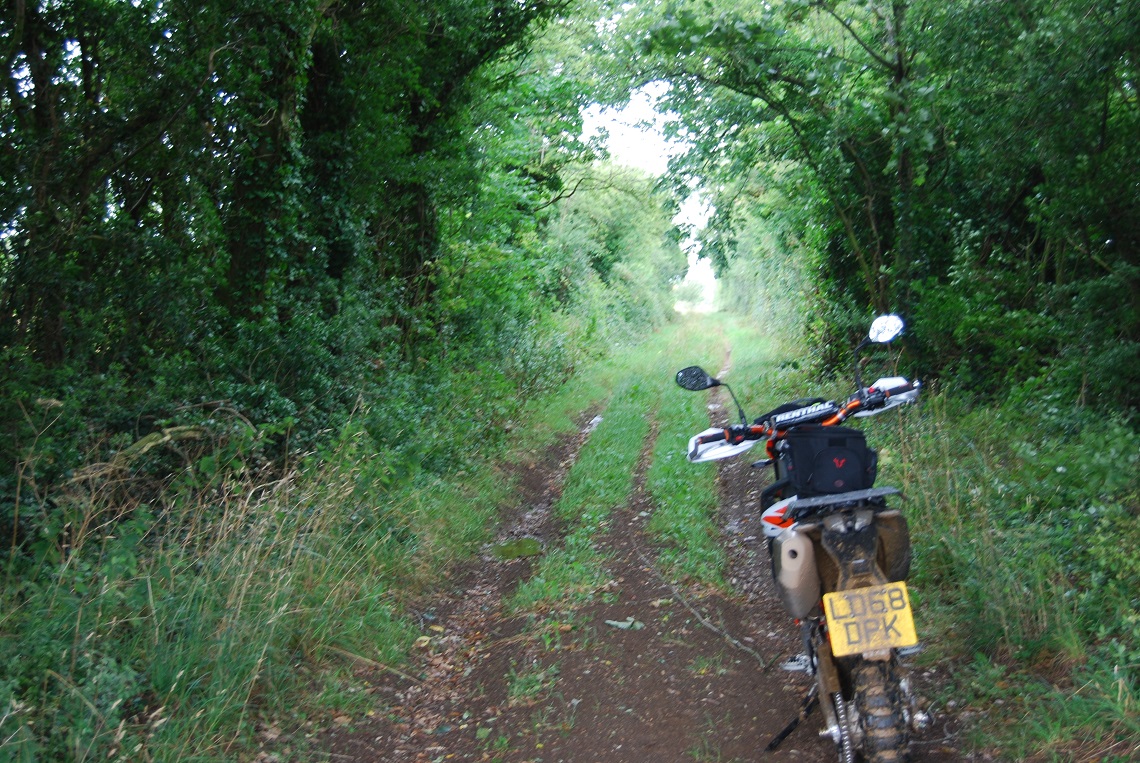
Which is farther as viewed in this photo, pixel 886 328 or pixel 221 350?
pixel 221 350

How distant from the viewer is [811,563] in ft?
13.7

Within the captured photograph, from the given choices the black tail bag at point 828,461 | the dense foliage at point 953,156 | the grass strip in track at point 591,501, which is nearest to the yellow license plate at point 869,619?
the black tail bag at point 828,461

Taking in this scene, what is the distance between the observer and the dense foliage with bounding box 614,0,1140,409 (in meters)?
6.80

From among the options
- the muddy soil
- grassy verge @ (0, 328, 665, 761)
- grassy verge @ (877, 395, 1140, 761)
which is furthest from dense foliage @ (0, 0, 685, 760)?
grassy verge @ (877, 395, 1140, 761)

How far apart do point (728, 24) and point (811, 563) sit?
723cm

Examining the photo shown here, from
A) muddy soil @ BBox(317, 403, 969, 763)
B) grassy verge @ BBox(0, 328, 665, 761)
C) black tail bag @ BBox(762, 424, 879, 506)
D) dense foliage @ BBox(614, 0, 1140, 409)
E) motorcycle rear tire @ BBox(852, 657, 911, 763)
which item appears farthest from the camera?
dense foliage @ BBox(614, 0, 1140, 409)

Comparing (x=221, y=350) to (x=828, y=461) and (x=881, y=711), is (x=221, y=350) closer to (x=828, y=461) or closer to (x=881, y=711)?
(x=828, y=461)

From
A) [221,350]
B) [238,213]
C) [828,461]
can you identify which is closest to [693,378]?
[828,461]

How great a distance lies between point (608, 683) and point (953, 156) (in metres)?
7.52

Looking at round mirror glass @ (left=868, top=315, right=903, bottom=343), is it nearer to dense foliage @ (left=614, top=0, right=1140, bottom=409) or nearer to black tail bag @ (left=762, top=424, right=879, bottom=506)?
black tail bag @ (left=762, top=424, right=879, bottom=506)

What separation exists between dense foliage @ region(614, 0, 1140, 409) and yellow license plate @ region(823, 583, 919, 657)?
385cm

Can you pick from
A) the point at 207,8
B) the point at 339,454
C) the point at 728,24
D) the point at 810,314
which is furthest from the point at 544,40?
the point at 339,454

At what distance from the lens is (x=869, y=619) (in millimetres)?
3969

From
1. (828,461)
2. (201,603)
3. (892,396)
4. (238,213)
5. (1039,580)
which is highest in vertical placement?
(238,213)
